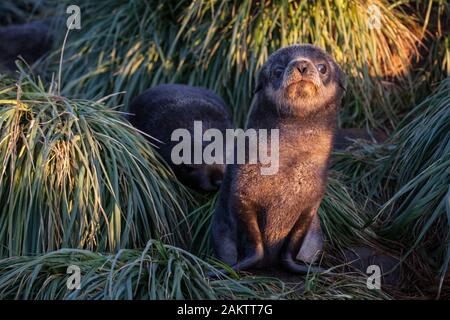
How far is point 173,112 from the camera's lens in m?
6.57

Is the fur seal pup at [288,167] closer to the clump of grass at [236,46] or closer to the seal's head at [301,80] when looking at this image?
the seal's head at [301,80]

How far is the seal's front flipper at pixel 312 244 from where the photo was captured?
5020 mm

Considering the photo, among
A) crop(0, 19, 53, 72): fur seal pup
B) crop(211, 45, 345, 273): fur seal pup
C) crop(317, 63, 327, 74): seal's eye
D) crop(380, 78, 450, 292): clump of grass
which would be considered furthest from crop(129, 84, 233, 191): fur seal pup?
crop(0, 19, 53, 72): fur seal pup

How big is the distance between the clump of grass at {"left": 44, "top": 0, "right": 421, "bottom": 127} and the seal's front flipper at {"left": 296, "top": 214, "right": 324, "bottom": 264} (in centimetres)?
196

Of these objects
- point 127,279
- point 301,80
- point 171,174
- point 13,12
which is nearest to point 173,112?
point 171,174

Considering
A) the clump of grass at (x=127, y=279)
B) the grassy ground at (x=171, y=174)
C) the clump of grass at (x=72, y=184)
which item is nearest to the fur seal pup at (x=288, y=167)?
the grassy ground at (x=171, y=174)

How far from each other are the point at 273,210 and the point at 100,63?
2.93 m

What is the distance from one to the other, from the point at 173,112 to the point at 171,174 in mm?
951

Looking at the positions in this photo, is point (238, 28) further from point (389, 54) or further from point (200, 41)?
point (389, 54)

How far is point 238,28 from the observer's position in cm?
703

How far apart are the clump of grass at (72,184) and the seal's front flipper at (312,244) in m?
0.76

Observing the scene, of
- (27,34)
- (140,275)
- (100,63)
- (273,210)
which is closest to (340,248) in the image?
(273,210)

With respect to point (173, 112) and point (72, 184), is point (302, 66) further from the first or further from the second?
point (173, 112)

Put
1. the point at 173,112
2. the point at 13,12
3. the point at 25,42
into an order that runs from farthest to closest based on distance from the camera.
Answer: the point at 13,12 < the point at 25,42 < the point at 173,112
